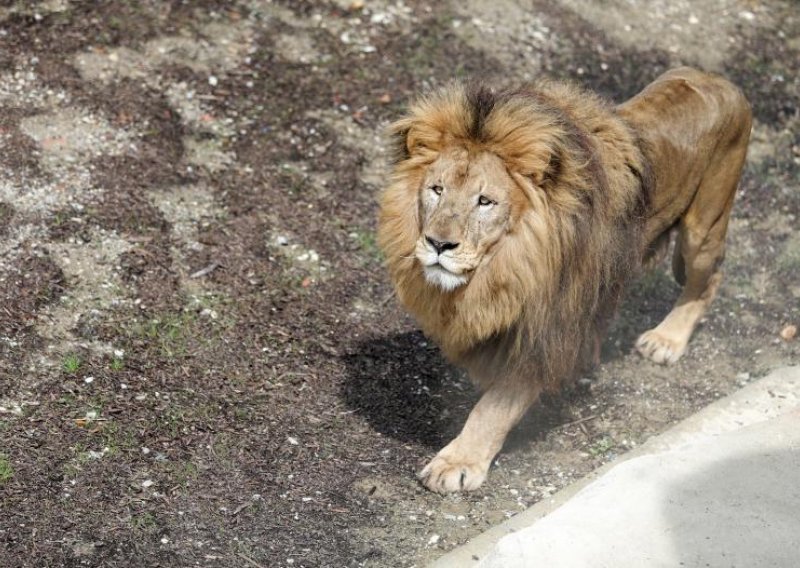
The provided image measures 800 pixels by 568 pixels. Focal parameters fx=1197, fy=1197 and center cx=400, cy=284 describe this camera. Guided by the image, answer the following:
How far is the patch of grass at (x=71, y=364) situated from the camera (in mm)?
5621

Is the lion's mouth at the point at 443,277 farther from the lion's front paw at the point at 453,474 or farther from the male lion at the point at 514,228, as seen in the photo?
the lion's front paw at the point at 453,474

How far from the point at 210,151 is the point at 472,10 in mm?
2745

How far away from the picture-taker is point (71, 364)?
564 centimetres

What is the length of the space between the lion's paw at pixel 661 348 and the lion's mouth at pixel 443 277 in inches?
84.3

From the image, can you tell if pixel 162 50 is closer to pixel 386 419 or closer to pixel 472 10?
pixel 472 10

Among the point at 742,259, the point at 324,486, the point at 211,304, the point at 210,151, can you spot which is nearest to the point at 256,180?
the point at 210,151

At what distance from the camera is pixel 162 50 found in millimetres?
7977

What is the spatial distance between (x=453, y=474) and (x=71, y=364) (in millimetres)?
1881

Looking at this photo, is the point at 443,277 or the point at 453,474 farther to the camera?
the point at 453,474

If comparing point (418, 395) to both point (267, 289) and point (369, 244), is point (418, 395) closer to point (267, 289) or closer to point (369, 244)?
point (267, 289)

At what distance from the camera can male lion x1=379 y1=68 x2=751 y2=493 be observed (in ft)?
15.3

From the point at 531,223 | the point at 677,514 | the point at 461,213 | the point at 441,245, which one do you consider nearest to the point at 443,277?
the point at 441,245

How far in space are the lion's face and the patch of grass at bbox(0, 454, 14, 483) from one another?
1.95m

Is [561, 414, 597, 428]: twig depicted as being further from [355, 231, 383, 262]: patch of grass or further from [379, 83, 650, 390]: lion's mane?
[355, 231, 383, 262]: patch of grass
